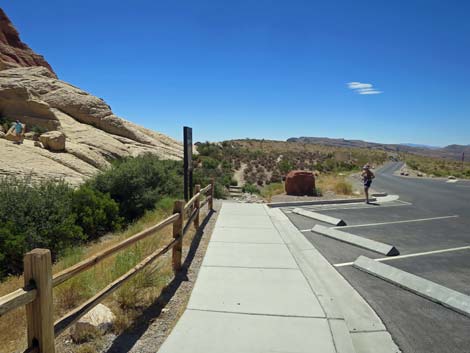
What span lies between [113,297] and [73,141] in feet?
61.9

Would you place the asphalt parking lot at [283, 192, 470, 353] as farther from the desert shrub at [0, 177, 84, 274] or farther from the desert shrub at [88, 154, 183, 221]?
the desert shrub at [0, 177, 84, 274]

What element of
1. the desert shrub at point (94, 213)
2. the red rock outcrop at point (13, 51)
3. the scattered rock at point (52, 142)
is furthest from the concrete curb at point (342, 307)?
the red rock outcrop at point (13, 51)

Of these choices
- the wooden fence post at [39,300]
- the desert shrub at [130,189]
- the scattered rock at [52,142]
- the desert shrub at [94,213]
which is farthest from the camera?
the scattered rock at [52,142]

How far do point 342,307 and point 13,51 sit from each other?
130ft

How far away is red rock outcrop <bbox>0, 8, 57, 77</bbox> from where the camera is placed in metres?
30.2

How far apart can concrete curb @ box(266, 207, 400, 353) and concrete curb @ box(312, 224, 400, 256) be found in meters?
1.07

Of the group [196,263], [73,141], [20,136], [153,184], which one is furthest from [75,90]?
[196,263]

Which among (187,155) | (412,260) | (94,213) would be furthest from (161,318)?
(187,155)

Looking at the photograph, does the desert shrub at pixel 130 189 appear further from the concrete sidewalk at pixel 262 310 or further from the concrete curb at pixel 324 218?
the concrete sidewalk at pixel 262 310

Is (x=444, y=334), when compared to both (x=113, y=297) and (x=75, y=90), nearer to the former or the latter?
(x=113, y=297)

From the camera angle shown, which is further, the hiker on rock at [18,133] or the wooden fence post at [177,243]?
the hiker on rock at [18,133]

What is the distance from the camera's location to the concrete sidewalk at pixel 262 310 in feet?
12.0

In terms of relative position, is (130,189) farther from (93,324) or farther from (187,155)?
(93,324)

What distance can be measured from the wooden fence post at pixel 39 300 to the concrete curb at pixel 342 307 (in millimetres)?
2882
